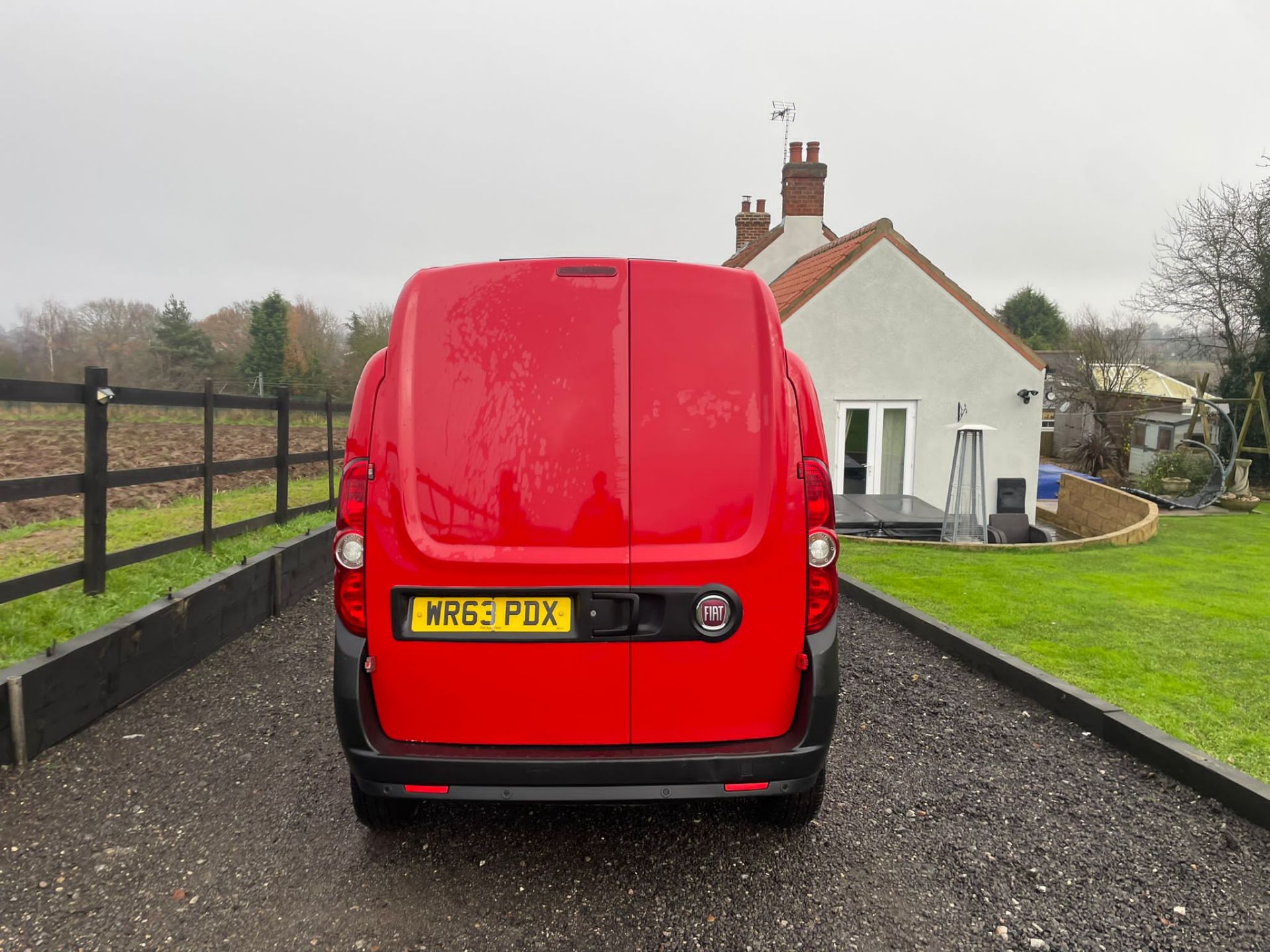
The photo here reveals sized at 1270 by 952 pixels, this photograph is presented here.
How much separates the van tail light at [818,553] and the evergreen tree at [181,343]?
140ft

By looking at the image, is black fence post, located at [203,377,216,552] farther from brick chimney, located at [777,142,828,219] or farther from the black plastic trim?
brick chimney, located at [777,142,828,219]

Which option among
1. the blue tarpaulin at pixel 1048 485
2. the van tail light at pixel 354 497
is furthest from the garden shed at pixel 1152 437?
the van tail light at pixel 354 497

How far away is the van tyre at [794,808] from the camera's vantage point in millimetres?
3096

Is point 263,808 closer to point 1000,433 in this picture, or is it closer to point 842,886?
point 842,886

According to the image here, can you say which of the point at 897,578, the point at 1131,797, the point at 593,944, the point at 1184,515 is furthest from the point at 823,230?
the point at 593,944

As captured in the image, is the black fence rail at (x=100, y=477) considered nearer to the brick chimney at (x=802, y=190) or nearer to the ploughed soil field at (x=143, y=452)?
the ploughed soil field at (x=143, y=452)

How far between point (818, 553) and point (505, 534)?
1.02 meters

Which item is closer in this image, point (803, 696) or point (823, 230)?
point (803, 696)

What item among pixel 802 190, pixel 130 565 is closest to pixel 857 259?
pixel 802 190

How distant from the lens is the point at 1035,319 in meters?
55.3

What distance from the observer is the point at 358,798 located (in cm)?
306

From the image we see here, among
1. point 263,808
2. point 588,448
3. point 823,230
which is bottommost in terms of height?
point 263,808

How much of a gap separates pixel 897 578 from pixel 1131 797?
199 inches

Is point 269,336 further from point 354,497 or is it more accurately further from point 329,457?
point 354,497
